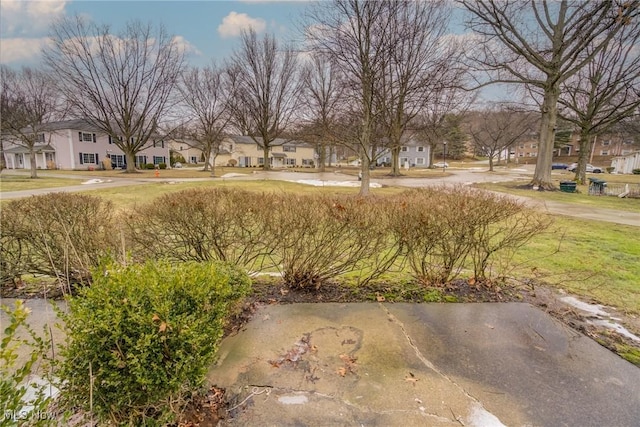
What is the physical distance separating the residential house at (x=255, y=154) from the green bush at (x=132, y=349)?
192 ft

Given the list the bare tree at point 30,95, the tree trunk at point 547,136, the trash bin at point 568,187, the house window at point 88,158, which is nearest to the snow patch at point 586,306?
the trash bin at point 568,187

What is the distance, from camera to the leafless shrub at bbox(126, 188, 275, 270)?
13.1 ft

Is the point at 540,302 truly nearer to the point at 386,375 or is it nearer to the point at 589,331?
the point at 589,331

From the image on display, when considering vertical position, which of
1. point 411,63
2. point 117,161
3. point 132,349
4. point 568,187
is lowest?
point 132,349

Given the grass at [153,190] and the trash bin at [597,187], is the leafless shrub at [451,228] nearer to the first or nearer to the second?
the grass at [153,190]

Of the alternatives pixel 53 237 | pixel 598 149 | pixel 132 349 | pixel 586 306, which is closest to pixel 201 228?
pixel 53 237

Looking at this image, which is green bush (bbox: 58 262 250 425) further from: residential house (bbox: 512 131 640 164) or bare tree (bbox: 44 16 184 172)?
residential house (bbox: 512 131 640 164)

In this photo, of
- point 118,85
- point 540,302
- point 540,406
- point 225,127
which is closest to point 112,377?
point 540,406

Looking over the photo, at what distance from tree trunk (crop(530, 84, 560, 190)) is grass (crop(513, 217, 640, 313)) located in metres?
12.7

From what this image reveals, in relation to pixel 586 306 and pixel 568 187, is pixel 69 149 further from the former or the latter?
pixel 568 187

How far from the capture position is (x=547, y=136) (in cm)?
1941

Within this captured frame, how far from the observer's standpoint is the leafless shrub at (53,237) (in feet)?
13.3

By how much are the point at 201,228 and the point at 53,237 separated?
6.23ft

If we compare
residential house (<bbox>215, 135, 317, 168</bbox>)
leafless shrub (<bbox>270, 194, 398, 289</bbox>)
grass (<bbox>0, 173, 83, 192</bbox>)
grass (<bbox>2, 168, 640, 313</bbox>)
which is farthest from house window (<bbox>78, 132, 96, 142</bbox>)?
leafless shrub (<bbox>270, 194, 398, 289</bbox>)
